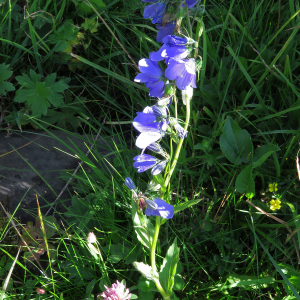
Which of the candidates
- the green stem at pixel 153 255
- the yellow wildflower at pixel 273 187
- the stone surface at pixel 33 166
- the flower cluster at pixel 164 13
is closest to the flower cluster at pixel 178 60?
the flower cluster at pixel 164 13

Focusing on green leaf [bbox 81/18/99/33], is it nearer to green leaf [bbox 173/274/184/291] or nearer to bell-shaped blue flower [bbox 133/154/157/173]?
bell-shaped blue flower [bbox 133/154/157/173]

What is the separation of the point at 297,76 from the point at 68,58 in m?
1.92

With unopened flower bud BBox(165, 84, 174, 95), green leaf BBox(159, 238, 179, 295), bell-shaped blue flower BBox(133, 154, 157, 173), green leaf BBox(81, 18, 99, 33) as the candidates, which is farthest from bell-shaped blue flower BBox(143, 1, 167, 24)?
green leaf BBox(81, 18, 99, 33)

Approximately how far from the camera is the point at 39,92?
2.35m

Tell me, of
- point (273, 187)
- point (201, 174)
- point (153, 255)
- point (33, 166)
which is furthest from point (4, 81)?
point (273, 187)

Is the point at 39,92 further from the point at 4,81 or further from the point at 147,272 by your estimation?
the point at 147,272

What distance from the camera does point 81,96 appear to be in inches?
105

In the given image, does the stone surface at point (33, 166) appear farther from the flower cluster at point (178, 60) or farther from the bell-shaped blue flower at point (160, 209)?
the flower cluster at point (178, 60)

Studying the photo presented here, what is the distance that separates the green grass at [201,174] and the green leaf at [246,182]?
0.07m

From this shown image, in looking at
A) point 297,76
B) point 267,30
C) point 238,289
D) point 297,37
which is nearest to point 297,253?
point 238,289

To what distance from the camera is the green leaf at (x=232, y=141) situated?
2.02 m

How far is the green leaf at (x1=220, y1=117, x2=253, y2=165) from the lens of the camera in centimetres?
202

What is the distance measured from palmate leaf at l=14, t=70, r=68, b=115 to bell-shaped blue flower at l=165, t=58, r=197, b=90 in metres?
1.45

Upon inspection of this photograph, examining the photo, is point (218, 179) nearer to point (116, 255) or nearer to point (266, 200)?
point (266, 200)
